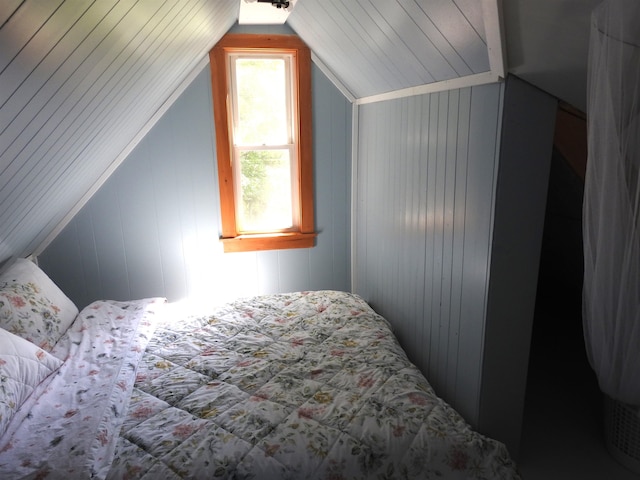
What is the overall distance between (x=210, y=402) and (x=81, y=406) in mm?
450

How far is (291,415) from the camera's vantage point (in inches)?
65.6

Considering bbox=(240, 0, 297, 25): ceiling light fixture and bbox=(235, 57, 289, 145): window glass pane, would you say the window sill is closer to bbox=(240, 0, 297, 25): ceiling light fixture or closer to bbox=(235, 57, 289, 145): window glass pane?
bbox=(235, 57, 289, 145): window glass pane

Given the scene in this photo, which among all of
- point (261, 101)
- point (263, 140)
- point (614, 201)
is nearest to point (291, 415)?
point (614, 201)

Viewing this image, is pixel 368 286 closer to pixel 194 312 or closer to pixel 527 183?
pixel 194 312

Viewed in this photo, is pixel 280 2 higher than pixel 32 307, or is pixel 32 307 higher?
pixel 280 2

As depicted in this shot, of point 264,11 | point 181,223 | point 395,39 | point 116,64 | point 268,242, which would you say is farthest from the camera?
point 268,242

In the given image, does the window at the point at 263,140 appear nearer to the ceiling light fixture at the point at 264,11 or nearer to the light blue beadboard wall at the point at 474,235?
the ceiling light fixture at the point at 264,11

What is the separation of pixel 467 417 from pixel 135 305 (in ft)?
5.98

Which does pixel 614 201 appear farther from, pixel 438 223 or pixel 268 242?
pixel 268 242

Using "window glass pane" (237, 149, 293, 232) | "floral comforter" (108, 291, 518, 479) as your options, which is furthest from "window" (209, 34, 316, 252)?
"floral comforter" (108, 291, 518, 479)

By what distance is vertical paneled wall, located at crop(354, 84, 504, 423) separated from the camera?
5.52ft

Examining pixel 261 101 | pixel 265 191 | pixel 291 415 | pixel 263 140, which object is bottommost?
pixel 291 415

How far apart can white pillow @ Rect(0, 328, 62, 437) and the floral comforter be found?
0.36 m

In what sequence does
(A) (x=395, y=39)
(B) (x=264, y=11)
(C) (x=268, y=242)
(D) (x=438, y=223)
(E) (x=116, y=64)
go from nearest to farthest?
(E) (x=116, y=64) → (A) (x=395, y=39) → (D) (x=438, y=223) → (B) (x=264, y=11) → (C) (x=268, y=242)
